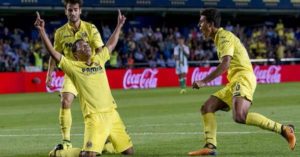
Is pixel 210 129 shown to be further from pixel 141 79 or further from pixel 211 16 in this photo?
pixel 141 79

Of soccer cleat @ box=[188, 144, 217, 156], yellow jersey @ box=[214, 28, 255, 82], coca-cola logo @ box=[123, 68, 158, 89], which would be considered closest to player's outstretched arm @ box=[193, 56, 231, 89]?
yellow jersey @ box=[214, 28, 255, 82]

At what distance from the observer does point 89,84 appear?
436 inches

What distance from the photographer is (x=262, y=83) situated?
40.7m

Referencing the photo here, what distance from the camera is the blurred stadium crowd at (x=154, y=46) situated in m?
36.5

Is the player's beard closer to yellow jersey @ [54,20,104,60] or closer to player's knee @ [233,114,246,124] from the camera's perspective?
yellow jersey @ [54,20,104,60]

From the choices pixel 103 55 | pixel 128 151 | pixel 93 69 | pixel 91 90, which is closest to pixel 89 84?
pixel 91 90

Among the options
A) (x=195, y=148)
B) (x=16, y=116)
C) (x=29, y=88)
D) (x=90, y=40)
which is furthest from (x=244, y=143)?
(x=29, y=88)

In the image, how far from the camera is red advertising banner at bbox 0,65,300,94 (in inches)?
1344

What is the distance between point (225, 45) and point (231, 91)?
2.48ft

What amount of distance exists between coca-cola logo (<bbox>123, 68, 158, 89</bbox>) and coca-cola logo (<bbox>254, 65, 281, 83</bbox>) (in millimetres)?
6101

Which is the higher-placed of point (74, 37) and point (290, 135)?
point (74, 37)

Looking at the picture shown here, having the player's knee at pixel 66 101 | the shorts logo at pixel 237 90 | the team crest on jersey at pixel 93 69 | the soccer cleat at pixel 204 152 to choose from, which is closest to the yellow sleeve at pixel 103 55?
the team crest on jersey at pixel 93 69

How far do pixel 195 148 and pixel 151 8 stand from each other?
31.2m

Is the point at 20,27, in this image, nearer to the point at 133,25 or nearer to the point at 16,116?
the point at 133,25
